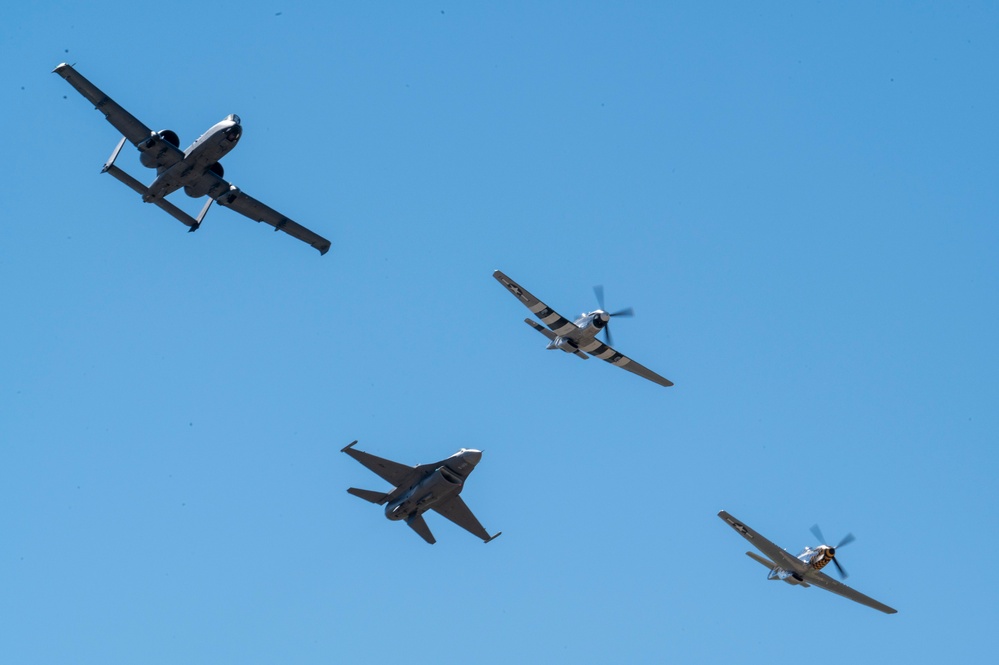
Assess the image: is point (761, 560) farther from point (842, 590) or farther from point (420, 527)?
point (420, 527)

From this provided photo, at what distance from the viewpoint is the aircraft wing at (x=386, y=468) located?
70.4 metres

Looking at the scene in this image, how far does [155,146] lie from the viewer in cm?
6775

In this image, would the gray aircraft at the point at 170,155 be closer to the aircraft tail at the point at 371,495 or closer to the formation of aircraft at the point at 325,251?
the formation of aircraft at the point at 325,251

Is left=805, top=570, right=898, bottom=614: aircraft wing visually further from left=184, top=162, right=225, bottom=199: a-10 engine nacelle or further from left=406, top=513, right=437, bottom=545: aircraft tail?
left=184, top=162, right=225, bottom=199: a-10 engine nacelle

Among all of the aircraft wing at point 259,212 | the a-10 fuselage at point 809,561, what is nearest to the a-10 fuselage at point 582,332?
the aircraft wing at point 259,212

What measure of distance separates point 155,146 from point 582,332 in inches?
1165

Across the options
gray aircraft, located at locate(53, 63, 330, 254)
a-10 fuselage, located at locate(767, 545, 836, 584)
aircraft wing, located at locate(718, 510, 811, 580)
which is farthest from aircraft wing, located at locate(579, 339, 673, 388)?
gray aircraft, located at locate(53, 63, 330, 254)

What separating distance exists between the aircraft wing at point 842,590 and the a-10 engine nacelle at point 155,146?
53335mm

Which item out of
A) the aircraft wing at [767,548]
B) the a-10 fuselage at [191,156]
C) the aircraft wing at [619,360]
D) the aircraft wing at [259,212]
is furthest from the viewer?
the aircraft wing at [767,548]

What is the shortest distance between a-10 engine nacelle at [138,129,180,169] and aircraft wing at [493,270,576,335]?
2233 centimetres

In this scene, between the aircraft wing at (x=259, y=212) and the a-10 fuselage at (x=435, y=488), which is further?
the aircraft wing at (x=259, y=212)


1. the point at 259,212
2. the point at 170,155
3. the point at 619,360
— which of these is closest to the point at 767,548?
the point at 619,360

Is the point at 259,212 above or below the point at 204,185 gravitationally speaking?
above

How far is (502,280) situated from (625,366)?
40.5 ft
